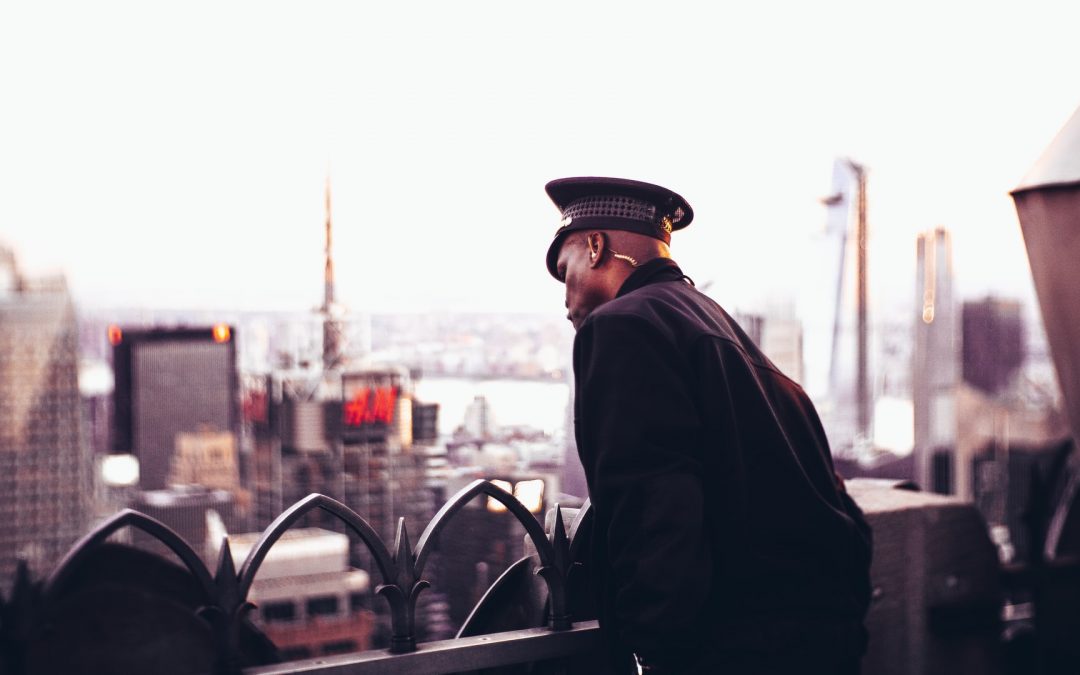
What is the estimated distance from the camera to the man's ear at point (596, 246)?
2.07m

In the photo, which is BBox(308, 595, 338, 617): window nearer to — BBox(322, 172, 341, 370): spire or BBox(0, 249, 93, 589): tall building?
BBox(322, 172, 341, 370): spire

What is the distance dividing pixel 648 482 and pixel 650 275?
55 centimetres

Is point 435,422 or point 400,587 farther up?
point 400,587

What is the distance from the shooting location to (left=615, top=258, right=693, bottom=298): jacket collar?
6.57 ft

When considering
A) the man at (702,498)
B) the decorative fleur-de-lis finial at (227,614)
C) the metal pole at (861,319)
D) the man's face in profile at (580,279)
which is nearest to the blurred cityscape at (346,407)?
the metal pole at (861,319)

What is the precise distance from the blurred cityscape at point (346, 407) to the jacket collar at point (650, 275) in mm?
3606

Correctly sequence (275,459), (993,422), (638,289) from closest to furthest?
1. (638,289)
2. (993,422)
3. (275,459)

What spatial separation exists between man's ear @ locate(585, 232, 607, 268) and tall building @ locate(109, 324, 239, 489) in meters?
90.2

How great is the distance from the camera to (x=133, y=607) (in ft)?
5.71

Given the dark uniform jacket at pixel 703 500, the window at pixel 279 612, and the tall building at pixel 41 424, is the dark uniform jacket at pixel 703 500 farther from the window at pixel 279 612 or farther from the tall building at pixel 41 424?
the tall building at pixel 41 424

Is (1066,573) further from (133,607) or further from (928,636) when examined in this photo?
(133,607)

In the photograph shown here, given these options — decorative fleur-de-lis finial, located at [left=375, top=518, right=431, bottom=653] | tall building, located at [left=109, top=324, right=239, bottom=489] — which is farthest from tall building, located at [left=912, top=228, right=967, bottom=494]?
tall building, located at [left=109, top=324, right=239, bottom=489]

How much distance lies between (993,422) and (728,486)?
192ft

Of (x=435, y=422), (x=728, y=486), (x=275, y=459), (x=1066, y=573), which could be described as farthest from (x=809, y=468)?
(x=275, y=459)
